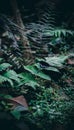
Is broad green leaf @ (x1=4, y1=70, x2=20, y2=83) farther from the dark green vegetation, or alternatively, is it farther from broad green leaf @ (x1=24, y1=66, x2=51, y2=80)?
broad green leaf @ (x1=24, y1=66, x2=51, y2=80)

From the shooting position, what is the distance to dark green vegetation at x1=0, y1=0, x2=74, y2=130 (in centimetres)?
337

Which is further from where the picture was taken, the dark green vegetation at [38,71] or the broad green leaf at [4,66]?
the broad green leaf at [4,66]

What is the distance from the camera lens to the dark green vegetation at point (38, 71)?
3373 mm

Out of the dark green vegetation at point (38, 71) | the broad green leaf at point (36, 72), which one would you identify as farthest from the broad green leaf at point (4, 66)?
the broad green leaf at point (36, 72)

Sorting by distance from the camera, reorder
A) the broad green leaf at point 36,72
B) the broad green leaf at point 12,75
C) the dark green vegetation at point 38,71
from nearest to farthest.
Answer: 1. the dark green vegetation at point 38,71
2. the broad green leaf at point 12,75
3. the broad green leaf at point 36,72

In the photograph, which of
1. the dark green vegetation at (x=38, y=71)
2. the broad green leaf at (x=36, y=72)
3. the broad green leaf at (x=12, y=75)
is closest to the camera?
the dark green vegetation at (x=38, y=71)

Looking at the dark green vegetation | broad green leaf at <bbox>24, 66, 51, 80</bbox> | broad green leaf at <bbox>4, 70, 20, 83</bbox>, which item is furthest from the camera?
broad green leaf at <bbox>24, 66, 51, 80</bbox>

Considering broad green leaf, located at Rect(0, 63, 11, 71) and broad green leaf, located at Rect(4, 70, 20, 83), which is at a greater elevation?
broad green leaf, located at Rect(0, 63, 11, 71)

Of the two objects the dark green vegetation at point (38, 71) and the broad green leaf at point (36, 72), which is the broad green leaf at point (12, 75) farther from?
the broad green leaf at point (36, 72)

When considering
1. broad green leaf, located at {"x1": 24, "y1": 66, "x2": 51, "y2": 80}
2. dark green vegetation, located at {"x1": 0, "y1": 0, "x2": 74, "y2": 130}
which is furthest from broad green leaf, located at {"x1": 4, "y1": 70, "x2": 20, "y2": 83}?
broad green leaf, located at {"x1": 24, "y1": 66, "x2": 51, "y2": 80}

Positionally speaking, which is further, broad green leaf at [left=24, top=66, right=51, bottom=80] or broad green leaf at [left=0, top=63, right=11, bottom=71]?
broad green leaf at [left=24, top=66, right=51, bottom=80]

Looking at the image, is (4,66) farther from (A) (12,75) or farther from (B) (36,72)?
(B) (36,72)

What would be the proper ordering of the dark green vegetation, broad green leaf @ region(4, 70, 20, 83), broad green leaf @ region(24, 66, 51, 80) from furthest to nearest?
broad green leaf @ region(24, 66, 51, 80)
broad green leaf @ region(4, 70, 20, 83)
the dark green vegetation

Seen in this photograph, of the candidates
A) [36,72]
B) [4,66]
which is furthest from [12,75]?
[36,72]
